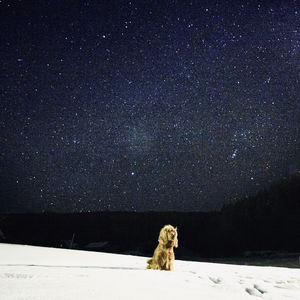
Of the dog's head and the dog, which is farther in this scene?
the dog's head

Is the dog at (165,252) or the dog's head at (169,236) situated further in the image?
the dog's head at (169,236)

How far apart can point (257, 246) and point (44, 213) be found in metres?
36.7

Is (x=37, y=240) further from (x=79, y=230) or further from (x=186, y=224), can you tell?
(x=186, y=224)

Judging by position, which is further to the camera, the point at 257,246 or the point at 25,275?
the point at 257,246

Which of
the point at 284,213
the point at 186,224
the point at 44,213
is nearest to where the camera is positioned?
the point at 284,213

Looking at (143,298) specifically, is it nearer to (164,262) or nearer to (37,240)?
(164,262)

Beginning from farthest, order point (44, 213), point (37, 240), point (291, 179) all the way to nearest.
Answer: point (44, 213) < point (37, 240) < point (291, 179)

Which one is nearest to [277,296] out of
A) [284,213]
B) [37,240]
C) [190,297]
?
[190,297]

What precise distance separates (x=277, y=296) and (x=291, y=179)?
34143 millimetres

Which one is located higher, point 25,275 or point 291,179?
point 291,179

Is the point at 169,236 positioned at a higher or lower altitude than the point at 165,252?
higher

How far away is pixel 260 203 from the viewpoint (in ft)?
113

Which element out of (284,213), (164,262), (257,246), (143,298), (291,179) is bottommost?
(143,298)

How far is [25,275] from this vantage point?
4.12 m
